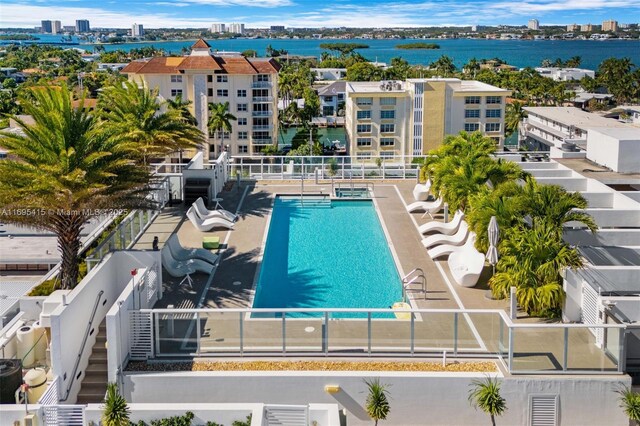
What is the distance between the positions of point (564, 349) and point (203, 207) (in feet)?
48.4

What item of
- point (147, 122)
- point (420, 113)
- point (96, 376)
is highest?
point (147, 122)

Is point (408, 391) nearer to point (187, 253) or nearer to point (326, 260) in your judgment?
point (326, 260)

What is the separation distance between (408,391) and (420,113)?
53.6 metres

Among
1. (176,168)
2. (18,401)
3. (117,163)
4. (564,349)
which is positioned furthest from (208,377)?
(176,168)

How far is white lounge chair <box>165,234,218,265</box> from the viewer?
19.9 m

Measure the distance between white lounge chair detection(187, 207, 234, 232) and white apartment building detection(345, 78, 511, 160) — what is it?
1704 inches

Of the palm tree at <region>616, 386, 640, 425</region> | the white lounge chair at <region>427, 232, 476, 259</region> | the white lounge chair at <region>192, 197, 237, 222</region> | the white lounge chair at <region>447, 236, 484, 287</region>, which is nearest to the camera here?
the palm tree at <region>616, 386, 640, 425</region>

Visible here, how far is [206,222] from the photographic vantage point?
24.0 meters

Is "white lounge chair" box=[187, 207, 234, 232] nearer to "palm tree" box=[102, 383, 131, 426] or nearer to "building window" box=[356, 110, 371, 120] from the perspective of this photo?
"palm tree" box=[102, 383, 131, 426]

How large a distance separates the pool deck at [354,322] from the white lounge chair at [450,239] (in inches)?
12.6

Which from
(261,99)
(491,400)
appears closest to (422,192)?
(491,400)

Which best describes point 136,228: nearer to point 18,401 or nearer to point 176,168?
point 18,401

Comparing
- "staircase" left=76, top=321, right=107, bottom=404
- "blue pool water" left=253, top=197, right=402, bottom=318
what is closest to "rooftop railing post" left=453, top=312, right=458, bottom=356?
"blue pool water" left=253, top=197, right=402, bottom=318

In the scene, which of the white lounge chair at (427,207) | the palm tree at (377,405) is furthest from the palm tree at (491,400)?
the white lounge chair at (427,207)
